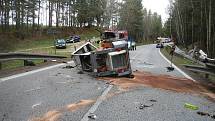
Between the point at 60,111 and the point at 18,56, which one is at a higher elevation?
the point at 18,56

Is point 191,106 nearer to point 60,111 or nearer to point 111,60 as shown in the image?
point 60,111

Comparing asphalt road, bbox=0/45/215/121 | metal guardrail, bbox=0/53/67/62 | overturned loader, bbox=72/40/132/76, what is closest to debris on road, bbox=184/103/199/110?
asphalt road, bbox=0/45/215/121

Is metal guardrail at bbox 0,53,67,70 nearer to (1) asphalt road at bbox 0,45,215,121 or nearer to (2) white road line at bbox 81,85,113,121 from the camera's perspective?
(1) asphalt road at bbox 0,45,215,121

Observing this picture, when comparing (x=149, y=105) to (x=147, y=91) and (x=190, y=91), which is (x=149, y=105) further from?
(x=190, y=91)

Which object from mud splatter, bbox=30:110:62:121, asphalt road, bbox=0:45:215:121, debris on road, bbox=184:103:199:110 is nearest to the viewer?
mud splatter, bbox=30:110:62:121

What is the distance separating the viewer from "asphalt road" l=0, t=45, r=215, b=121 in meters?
7.73

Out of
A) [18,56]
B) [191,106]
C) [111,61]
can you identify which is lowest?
[191,106]

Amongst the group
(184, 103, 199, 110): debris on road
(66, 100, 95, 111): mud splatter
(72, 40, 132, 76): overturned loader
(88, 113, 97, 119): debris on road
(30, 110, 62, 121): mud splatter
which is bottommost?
(184, 103, 199, 110): debris on road

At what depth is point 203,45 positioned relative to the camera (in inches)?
2277

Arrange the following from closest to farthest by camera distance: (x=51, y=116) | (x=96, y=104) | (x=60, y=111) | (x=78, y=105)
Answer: (x=51, y=116), (x=60, y=111), (x=78, y=105), (x=96, y=104)

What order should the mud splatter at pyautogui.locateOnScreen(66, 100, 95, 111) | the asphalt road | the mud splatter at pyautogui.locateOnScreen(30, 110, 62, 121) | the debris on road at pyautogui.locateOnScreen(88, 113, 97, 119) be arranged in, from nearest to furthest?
the mud splatter at pyautogui.locateOnScreen(30, 110, 62, 121), the debris on road at pyautogui.locateOnScreen(88, 113, 97, 119), the asphalt road, the mud splatter at pyautogui.locateOnScreen(66, 100, 95, 111)

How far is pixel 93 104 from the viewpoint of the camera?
910 cm

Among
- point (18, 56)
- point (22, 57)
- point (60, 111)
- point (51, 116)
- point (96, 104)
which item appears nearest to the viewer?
point (51, 116)

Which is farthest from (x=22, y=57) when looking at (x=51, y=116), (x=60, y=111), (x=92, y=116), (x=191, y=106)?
(x=92, y=116)
